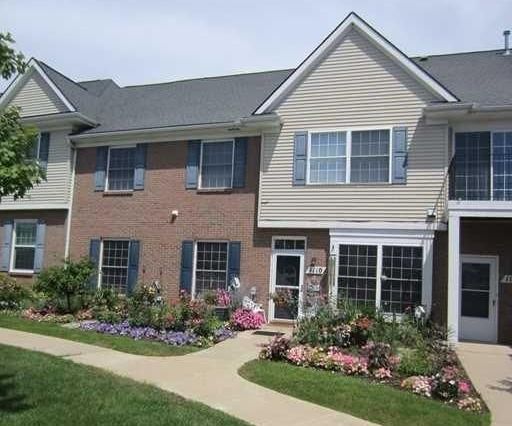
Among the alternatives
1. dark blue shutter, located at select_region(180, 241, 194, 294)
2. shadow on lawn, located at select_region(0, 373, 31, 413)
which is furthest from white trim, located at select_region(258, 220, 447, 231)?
shadow on lawn, located at select_region(0, 373, 31, 413)

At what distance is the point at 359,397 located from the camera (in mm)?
8719

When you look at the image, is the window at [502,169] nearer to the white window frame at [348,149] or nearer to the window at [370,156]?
the white window frame at [348,149]

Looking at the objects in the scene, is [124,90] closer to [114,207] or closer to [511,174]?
[114,207]

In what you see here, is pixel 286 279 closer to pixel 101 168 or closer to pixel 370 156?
pixel 370 156

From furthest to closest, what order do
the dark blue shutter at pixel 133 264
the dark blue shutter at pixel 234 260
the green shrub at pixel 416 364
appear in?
1. the dark blue shutter at pixel 133 264
2. the dark blue shutter at pixel 234 260
3. the green shrub at pixel 416 364

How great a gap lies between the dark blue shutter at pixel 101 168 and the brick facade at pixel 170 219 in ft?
0.67

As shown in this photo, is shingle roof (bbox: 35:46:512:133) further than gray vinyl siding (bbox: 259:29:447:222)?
Yes

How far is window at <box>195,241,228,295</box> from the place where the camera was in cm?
1764

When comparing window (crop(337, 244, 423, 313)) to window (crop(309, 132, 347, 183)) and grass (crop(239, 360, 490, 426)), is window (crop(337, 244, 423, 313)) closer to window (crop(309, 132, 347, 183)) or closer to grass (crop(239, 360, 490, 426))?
window (crop(309, 132, 347, 183))

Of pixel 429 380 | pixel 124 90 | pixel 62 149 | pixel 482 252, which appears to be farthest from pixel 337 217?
pixel 124 90

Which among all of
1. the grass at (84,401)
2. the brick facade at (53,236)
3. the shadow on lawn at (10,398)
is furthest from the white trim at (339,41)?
the shadow on lawn at (10,398)

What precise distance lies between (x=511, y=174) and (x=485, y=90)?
109 inches

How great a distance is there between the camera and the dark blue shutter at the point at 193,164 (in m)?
18.2

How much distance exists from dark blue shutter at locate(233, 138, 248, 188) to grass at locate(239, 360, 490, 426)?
7970mm
